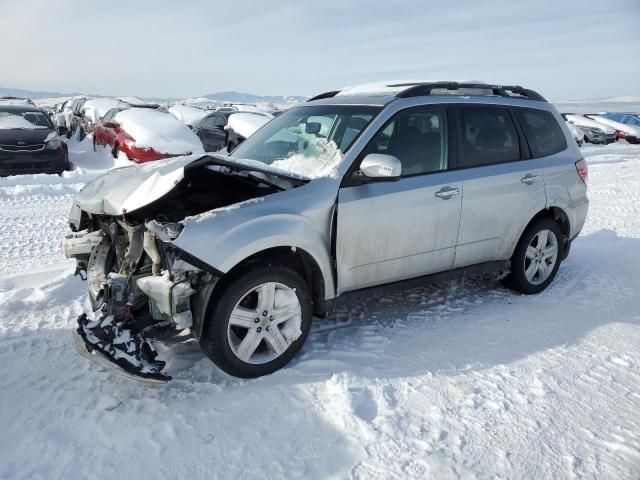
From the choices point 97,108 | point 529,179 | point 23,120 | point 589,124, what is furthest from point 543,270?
point 589,124

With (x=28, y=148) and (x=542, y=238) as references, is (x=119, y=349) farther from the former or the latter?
(x=28, y=148)

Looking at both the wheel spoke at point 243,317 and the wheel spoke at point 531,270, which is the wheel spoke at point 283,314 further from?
the wheel spoke at point 531,270

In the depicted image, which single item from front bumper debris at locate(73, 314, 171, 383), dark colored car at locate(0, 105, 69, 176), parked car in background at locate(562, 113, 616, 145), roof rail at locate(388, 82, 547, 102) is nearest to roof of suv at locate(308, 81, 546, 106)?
roof rail at locate(388, 82, 547, 102)

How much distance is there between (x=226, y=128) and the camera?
46.8ft

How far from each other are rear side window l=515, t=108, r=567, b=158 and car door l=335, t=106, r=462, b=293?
3.64ft

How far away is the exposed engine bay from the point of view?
297cm

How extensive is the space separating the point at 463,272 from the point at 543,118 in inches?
74.4

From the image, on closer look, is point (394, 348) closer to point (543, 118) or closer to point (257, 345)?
point (257, 345)

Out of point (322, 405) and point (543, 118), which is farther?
point (543, 118)

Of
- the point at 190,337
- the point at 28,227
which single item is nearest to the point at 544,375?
the point at 190,337

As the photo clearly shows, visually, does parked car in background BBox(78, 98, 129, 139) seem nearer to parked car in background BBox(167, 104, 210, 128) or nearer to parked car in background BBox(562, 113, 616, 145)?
parked car in background BBox(167, 104, 210, 128)

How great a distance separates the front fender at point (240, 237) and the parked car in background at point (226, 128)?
10817 mm

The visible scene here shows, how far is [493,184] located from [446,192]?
0.59 m

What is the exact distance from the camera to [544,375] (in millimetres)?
3398
